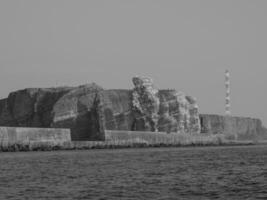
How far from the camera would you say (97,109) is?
13950 cm

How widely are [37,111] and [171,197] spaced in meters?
113

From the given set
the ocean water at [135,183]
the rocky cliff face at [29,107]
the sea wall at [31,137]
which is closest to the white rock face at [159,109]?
the rocky cliff face at [29,107]

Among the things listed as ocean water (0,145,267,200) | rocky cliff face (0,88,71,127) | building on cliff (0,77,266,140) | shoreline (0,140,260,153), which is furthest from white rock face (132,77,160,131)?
ocean water (0,145,267,200)

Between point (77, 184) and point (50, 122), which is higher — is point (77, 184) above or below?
below

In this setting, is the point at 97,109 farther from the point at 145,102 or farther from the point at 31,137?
the point at 31,137

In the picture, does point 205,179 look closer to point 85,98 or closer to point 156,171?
point 156,171

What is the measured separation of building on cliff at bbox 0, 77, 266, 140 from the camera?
140 m

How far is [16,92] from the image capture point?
497ft

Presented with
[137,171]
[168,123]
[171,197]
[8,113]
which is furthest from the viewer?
[168,123]

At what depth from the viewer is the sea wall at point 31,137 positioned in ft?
325

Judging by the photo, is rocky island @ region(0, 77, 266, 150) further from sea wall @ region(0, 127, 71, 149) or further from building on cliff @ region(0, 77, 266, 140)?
sea wall @ region(0, 127, 71, 149)

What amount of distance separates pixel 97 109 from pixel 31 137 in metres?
35.4

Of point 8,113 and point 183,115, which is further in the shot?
point 183,115

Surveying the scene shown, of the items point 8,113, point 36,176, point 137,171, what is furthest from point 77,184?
point 8,113
